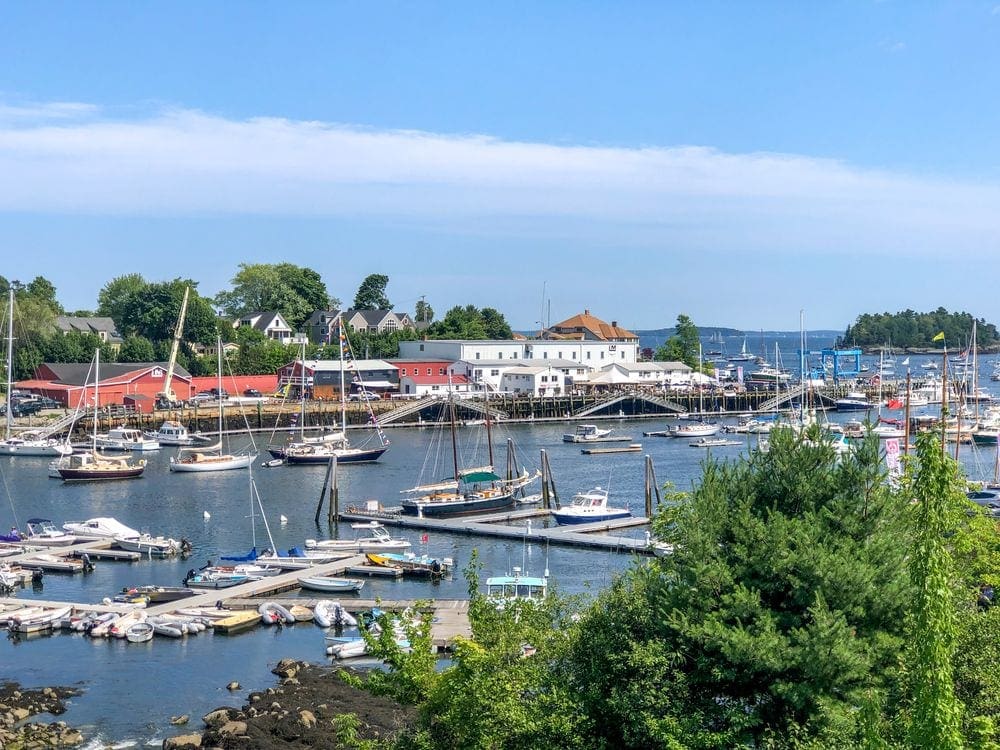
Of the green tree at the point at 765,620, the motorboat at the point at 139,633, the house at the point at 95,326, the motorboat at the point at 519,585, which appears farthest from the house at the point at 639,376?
the green tree at the point at 765,620

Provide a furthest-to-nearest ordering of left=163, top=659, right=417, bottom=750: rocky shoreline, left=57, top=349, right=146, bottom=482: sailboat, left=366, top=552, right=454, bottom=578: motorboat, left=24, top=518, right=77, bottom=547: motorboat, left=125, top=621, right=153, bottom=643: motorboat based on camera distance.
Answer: left=57, top=349, right=146, bottom=482: sailboat, left=24, top=518, right=77, bottom=547: motorboat, left=366, top=552, right=454, bottom=578: motorboat, left=125, top=621, right=153, bottom=643: motorboat, left=163, top=659, right=417, bottom=750: rocky shoreline

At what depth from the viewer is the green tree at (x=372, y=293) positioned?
153m

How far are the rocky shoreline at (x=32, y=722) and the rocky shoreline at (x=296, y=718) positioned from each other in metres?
2.25

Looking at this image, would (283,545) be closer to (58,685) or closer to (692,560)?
(58,685)

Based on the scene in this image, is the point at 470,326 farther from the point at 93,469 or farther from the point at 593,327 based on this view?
the point at 93,469

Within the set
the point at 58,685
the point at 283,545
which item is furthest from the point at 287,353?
the point at 58,685

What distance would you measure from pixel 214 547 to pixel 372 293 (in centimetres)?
11045

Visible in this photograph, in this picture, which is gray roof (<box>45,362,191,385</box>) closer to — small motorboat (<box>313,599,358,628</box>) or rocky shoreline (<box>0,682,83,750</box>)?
small motorboat (<box>313,599,358,628</box>)

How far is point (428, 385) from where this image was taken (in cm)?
10269

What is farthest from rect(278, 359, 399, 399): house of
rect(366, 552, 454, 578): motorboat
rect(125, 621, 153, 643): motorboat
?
rect(125, 621, 153, 643): motorboat

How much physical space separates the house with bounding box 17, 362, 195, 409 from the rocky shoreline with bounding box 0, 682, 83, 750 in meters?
64.2

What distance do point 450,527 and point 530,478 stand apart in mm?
7988

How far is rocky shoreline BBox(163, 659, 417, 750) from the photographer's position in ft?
77.7

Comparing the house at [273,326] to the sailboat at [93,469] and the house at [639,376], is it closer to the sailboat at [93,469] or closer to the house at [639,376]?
the house at [639,376]
